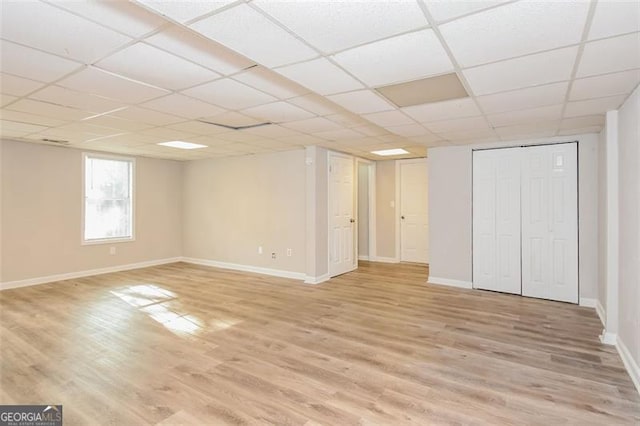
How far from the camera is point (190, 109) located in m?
3.59

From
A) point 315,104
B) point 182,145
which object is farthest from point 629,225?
point 182,145

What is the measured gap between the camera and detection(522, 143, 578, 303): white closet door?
4734mm

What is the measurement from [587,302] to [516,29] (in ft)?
14.4

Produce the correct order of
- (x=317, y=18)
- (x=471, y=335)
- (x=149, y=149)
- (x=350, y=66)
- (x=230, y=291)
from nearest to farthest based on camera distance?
(x=317, y=18) → (x=350, y=66) → (x=471, y=335) → (x=230, y=291) → (x=149, y=149)

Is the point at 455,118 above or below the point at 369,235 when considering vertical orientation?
above

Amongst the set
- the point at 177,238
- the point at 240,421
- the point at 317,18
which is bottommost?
the point at 240,421

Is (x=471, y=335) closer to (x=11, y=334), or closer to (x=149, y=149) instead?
(x=11, y=334)

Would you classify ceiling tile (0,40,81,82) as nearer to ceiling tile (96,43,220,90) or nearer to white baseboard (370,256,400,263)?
ceiling tile (96,43,220,90)

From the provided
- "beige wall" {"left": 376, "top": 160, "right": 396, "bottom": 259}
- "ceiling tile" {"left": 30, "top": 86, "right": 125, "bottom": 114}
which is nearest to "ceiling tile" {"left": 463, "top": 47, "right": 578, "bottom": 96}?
"ceiling tile" {"left": 30, "top": 86, "right": 125, "bottom": 114}

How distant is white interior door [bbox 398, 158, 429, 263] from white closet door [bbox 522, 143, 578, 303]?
A: 108 inches

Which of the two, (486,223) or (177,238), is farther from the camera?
(177,238)

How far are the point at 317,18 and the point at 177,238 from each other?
7.36m

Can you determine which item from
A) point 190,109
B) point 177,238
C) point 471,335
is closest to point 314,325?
point 471,335
